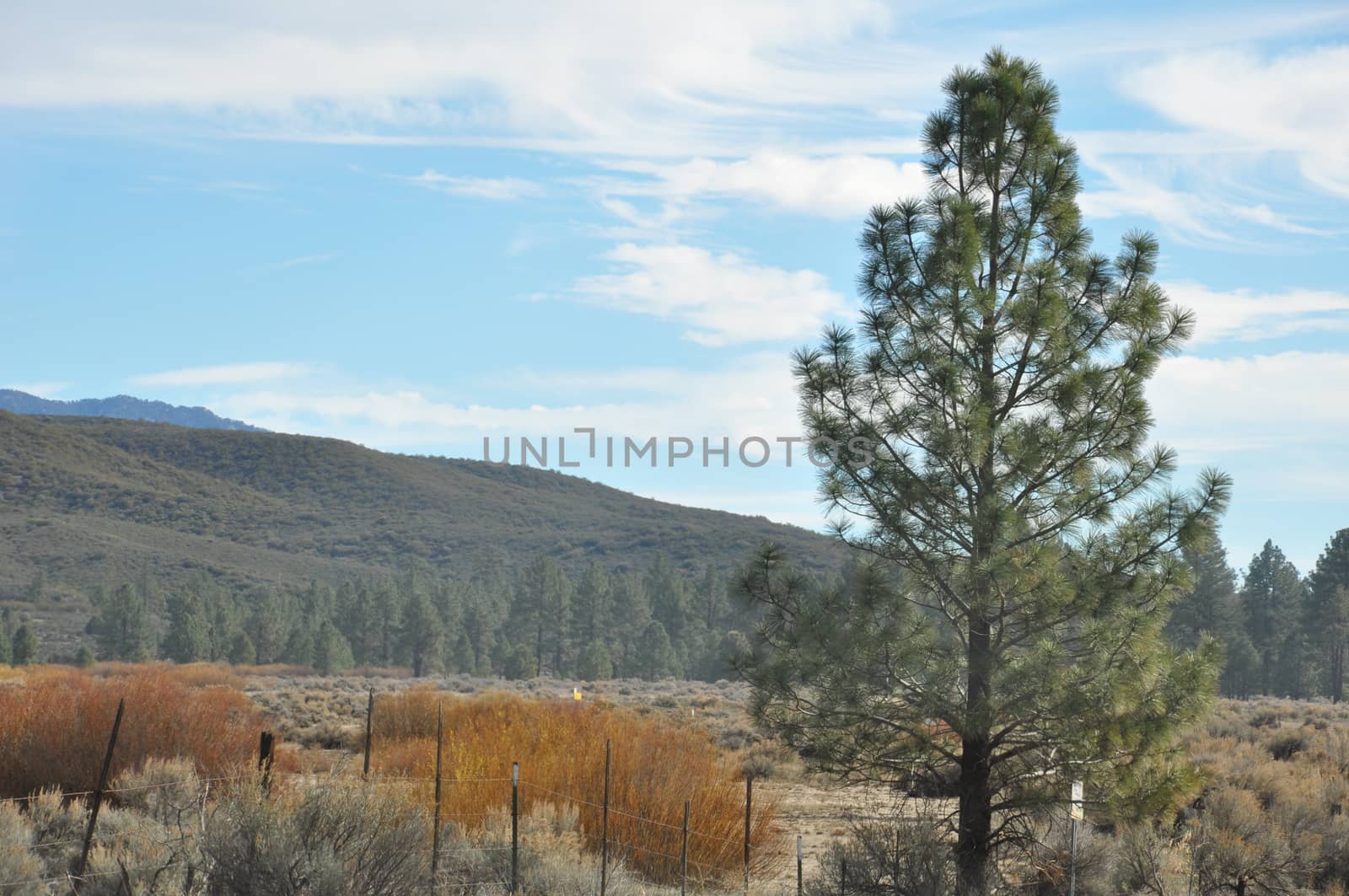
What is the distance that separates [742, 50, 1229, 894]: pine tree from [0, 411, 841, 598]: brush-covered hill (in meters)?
95.9

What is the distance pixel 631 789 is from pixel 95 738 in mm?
6919

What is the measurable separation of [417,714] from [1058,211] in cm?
1635

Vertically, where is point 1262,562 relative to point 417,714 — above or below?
above

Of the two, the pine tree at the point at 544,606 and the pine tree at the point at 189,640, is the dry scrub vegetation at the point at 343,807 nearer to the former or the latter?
the pine tree at the point at 189,640

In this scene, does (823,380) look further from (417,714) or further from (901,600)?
(417,714)

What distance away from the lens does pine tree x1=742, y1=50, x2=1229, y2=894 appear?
9.66 m

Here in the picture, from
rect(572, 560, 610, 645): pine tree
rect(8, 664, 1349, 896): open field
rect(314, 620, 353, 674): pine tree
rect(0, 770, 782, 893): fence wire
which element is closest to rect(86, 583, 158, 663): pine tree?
rect(314, 620, 353, 674): pine tree

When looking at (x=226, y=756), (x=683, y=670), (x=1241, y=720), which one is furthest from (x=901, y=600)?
(x=683, y=670)

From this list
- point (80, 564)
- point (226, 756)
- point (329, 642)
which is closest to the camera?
point (226, 756)

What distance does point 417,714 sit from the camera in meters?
22.8

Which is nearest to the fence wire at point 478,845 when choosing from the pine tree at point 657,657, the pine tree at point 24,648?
the pine tree at point 24,648

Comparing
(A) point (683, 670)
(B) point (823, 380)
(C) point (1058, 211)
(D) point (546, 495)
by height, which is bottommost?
(A) point (683, 670)

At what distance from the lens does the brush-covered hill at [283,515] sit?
116 metres

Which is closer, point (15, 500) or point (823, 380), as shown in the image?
point (823, 380)
